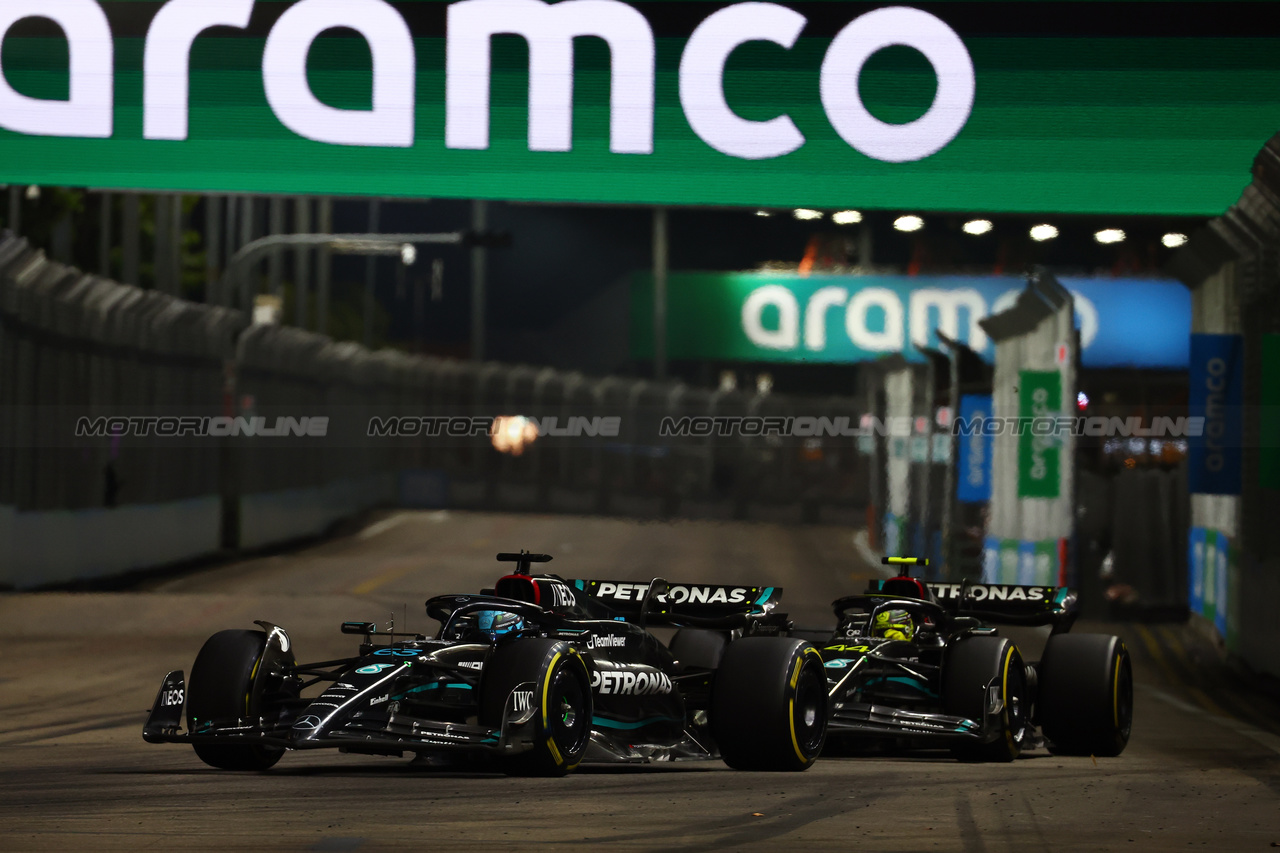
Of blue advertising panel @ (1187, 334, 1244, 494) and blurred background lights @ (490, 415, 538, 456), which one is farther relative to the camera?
blurred background lights @ (490, 415, 538, 456)

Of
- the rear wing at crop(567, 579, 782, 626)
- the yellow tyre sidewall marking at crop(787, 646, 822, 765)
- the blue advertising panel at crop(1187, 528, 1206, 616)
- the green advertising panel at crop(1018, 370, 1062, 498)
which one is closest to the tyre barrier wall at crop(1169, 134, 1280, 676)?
the blue advertising panel at crop(1187, 528, 1206, 616)

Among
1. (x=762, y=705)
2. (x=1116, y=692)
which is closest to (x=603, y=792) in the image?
(x=762, y=705)

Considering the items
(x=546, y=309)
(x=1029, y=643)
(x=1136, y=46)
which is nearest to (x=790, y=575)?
(x=1029, y=643)

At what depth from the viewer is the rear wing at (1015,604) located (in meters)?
10.6

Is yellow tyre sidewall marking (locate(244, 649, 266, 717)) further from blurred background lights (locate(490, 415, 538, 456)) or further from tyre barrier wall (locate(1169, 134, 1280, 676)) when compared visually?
blurred background lights (locate(490, 415, 538, 456))

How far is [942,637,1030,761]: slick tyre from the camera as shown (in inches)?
368

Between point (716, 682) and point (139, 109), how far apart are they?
29.1ft

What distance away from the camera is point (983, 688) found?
9328 millimetres

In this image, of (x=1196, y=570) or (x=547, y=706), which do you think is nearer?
(x=547, y=706)

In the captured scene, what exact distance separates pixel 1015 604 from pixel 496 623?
3.87 m

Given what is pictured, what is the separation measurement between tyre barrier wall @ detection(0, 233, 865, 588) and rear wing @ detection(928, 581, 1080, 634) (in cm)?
598

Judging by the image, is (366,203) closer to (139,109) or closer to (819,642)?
(139,109)

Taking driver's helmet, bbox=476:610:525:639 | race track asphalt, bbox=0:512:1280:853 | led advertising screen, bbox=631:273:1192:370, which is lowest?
race track asphalt, bbox=0:512:1280:853

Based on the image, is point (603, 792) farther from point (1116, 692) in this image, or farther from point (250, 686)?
point (1116, 692)
